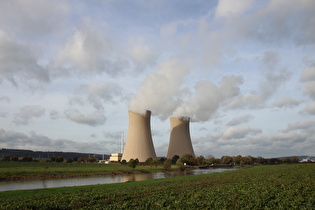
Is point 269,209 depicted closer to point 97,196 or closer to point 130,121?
point 97,196

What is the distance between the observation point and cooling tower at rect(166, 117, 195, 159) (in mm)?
31828

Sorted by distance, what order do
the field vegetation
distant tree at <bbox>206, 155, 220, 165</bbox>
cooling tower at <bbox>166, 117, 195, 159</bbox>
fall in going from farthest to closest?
distant tree at <bbox>206, 155, 220, 165</bbox>
cooling tower at <bbox>166, 117, 195, 159</bbox>
the field vegetation

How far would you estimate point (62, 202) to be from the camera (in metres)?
7.48

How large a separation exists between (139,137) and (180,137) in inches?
261

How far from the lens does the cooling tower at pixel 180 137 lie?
3183 centimetres

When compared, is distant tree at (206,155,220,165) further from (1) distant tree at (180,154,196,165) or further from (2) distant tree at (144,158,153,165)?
(2) distant tree at (144,158,153,165)

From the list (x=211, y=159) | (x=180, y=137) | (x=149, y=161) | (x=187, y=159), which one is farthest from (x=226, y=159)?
(x=149, y=161)

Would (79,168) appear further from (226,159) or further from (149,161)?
(226,159)

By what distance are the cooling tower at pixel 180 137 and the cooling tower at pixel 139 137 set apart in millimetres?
4988

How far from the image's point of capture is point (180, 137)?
31891 millimetres

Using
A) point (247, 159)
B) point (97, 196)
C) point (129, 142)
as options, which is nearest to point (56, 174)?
point (129, 142)

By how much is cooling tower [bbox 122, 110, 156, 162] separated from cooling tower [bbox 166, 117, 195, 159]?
499cm

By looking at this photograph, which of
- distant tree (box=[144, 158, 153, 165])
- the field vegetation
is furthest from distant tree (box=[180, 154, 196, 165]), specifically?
distant tree (box=[144, 158, 153, 165])

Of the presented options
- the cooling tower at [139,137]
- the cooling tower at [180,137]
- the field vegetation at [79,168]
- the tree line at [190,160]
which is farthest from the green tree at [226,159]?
the cooling tower at [139,137]
